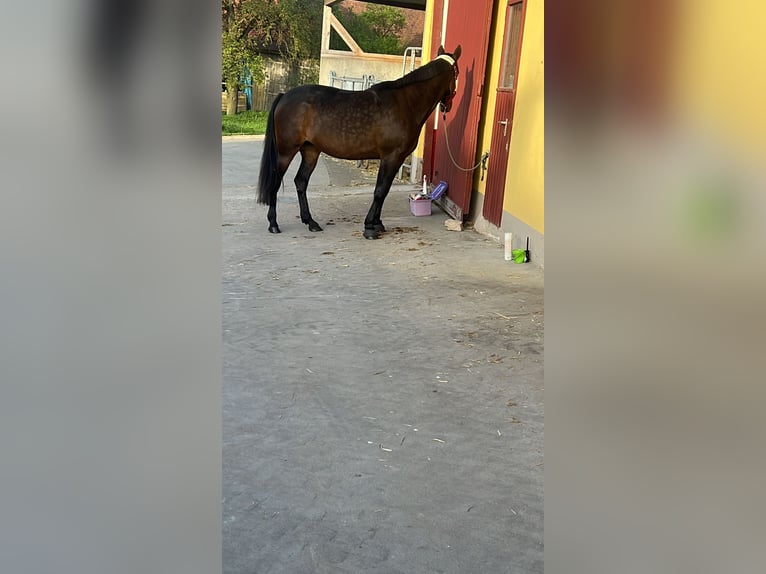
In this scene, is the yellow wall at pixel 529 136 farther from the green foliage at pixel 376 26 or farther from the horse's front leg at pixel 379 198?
the green foliage at pixel 376 26

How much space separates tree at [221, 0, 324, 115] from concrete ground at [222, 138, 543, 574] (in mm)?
13602

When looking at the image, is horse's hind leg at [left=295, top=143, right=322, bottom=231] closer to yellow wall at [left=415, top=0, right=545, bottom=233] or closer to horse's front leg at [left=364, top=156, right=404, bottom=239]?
Result: horse's front leg at [left=364, top=156, right=404, bottom=239]

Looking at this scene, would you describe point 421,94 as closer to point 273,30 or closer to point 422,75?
point 422,75

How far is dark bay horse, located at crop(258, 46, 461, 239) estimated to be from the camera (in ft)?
19.2

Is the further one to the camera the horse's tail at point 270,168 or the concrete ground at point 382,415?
the horse's tail at point 270,168

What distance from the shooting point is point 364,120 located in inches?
231

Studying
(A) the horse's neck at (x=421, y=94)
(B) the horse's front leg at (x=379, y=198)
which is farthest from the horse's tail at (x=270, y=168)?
(A) the horse's neck at (x=421, y=94)

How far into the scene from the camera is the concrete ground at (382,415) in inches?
71.1

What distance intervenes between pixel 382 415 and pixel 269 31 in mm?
18141
